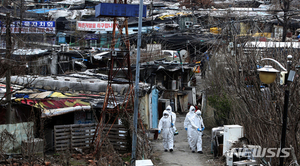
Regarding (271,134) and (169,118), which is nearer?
(271,134)

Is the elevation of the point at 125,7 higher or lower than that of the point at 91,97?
higher

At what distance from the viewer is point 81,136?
41.3 ft

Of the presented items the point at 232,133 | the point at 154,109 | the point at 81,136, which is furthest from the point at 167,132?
the point at 154,109

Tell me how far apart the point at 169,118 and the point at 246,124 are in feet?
11.7

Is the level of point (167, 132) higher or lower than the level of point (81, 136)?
higher

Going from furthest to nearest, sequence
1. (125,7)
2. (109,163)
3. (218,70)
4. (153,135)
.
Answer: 1. (218,70)
2. (153,135)
3. (125,7)
4. (109,163)

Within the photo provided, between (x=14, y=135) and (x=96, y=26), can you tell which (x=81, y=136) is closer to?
(x=14, y=135)

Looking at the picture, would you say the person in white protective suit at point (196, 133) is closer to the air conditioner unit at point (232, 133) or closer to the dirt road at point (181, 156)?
the dirt road at point (181, 156)

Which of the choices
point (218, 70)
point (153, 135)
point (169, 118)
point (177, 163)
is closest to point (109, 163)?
point (177, 163)

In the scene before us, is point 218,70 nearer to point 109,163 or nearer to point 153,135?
point 153,135

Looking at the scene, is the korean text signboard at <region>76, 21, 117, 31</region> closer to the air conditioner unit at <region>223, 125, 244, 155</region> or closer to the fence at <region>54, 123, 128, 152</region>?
the fence at <region>54, 123, 128, 152</region>

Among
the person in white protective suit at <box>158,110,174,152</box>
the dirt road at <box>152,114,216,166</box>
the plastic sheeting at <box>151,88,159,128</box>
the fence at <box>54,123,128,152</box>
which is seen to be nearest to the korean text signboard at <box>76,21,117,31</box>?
the plastic sheeting at <box>151,88,159,128</box>

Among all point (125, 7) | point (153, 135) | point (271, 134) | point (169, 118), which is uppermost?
point (125, 7)

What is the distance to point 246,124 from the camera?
10500 millimetres
